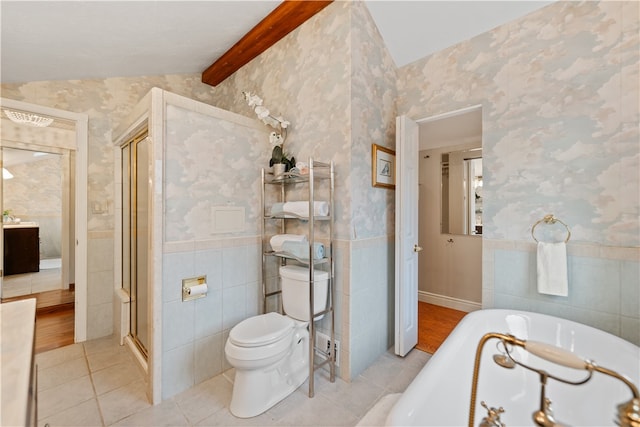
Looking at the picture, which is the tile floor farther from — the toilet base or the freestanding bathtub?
the freestanding bathtub

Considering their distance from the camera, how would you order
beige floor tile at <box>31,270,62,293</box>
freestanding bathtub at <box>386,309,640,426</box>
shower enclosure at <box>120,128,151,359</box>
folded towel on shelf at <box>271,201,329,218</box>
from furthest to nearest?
beige floor tile at <box>31,270,62,293</box>, shower enclosure at <box>120,128,151,359</box>, folded towel on shelf at <box>271,201,329,218</box>, freestanding bathtub at <box>386,309,640,426</box>


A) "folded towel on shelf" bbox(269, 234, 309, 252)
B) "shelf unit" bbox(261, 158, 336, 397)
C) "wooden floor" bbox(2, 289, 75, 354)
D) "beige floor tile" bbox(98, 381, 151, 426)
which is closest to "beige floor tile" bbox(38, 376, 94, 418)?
"beige floor tile" bbox(98, 381, 151, 426)

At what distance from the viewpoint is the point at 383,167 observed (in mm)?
2152

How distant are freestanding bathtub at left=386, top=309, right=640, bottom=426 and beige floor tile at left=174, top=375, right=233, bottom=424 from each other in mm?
1283

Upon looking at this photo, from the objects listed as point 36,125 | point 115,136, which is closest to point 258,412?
point 115,136

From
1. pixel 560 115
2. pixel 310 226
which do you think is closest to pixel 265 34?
pixel 310 226

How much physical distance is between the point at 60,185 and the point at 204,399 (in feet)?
10.4

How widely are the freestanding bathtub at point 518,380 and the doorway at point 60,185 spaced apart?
2.90 metres

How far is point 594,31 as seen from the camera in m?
1.52

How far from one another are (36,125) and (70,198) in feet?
3.35

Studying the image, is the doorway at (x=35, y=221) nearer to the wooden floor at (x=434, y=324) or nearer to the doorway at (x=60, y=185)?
the doorway at (x=60, y=185)

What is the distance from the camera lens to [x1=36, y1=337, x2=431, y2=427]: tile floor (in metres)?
1.49

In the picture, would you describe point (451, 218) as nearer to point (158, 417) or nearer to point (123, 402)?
point (158, 417)

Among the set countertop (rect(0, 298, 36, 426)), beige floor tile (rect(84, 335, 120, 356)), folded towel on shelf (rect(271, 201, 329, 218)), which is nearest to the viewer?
countertop (rect(0, 298, 36, 426))
